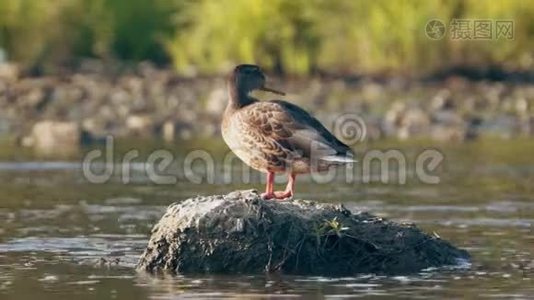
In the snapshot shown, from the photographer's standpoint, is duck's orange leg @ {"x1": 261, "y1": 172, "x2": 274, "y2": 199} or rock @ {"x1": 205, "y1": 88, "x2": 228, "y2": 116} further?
rock @ {"x1": 205, "y1": 88, "x2": 228, "y2": 116}

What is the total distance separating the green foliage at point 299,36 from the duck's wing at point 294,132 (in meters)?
18.7

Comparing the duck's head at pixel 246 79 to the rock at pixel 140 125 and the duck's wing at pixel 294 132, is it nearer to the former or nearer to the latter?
the duck's wing at pixel 294 132

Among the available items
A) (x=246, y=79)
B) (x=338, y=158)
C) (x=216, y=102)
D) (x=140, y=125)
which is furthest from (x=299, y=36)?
(x=338, y=158)

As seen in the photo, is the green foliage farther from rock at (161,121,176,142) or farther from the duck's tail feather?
the duck's tail feather

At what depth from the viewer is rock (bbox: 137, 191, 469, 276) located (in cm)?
1241

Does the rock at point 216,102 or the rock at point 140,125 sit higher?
the rock at point 216,102

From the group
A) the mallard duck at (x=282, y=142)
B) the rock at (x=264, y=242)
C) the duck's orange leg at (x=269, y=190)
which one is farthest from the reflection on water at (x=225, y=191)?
the mallard duck at (x=282, y=142)

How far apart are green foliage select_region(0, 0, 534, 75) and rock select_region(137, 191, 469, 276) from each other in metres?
19.4

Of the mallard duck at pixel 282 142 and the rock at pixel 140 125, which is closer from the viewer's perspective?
the mallard duck at pixel 282 142

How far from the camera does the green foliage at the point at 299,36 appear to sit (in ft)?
105

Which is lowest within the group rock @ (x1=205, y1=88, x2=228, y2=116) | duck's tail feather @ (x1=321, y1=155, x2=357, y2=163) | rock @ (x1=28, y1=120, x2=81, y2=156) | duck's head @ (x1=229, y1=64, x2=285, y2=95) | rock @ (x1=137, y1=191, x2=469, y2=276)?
rock @ (x1=137, y1=191, x2=469, y2=276)

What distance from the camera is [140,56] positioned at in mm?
33969

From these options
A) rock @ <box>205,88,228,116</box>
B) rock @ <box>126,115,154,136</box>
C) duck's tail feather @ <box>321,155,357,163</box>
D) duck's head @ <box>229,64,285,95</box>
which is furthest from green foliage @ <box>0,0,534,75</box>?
duck's tail feather @ <box>321,155,357,163</box>

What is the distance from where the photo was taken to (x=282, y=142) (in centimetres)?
1304
